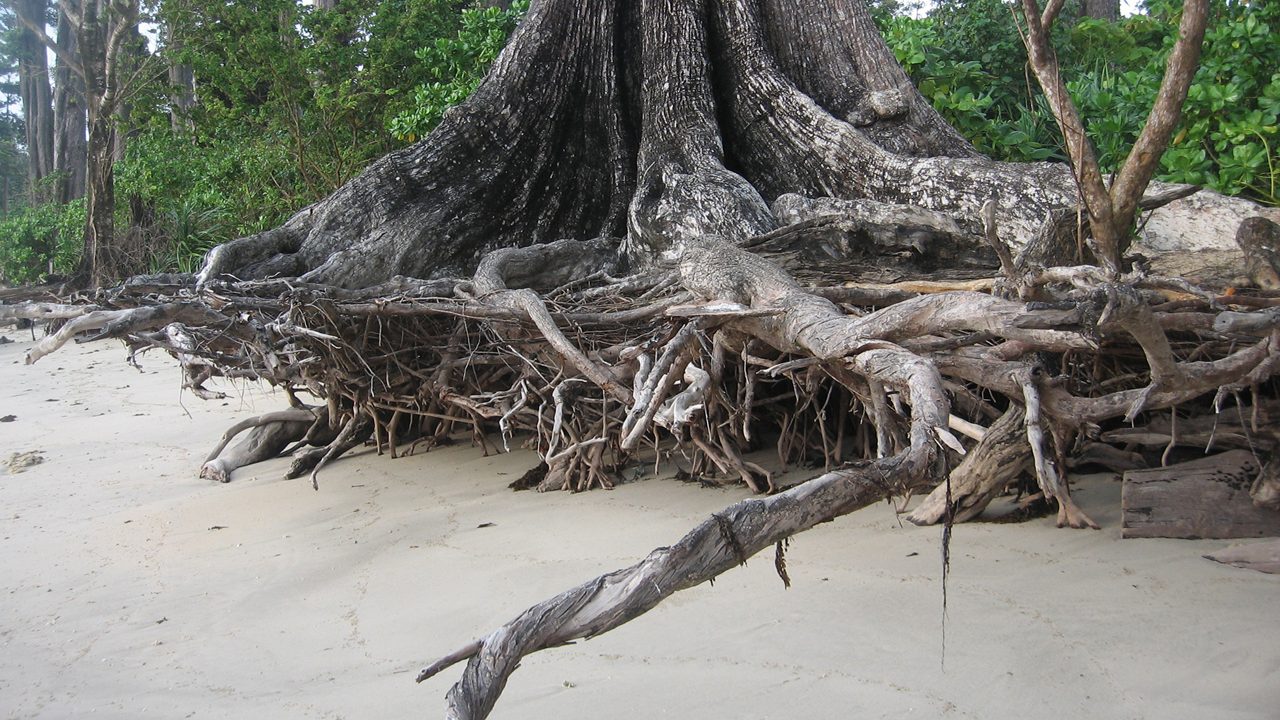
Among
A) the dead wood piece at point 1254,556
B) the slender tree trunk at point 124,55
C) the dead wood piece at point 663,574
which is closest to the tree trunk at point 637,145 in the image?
the dead wood piece at point 1254,556

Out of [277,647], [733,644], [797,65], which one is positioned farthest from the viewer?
[797,65]

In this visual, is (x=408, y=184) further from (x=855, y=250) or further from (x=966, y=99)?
(x=966, y=99)

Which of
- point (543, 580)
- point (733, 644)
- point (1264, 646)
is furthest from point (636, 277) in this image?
point (1264, 646)

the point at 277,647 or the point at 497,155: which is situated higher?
the point at 497,155

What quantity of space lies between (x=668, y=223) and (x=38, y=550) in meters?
3.37

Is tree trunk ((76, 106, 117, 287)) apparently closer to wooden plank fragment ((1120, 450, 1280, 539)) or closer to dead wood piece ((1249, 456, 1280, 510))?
wooden plank fragment ((1120, 450, 1280, 539))

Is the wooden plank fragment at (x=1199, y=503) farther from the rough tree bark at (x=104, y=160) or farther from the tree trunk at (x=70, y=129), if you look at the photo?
A: the tree trunk at (x=70, y=129)

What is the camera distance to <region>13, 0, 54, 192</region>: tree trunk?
3147 centimetres

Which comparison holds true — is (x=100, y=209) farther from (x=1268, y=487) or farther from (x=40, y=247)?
(x=1268, y=487)

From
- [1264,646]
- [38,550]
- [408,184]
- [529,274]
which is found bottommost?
[38,550]

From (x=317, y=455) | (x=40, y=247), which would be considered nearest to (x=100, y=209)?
(x=40, y=247)

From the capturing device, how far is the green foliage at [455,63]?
8805 mm

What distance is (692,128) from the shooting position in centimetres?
582

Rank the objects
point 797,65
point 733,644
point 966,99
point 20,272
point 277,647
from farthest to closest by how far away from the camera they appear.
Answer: point 20,272 → point 966,99 → point 797,65 → point 277,647 → point 733,644
